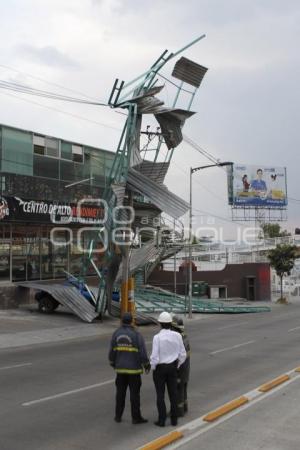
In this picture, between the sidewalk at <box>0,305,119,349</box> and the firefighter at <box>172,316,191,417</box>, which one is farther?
the sidewalk at <box>0,305,119,349</box>

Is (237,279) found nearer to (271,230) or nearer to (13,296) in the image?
(13,296)

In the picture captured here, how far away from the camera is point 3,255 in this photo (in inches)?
1109

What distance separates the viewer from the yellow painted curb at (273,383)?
396 inches

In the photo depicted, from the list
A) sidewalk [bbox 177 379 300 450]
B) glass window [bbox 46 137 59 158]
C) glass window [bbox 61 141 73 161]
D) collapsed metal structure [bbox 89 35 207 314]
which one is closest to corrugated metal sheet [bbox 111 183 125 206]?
collapsed metal structure [bbox 89 35 207 314]

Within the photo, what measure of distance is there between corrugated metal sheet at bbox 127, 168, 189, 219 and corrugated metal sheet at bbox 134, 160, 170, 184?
89 cm

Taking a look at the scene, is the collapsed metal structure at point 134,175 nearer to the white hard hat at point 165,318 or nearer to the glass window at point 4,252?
the glass window at point 4,252

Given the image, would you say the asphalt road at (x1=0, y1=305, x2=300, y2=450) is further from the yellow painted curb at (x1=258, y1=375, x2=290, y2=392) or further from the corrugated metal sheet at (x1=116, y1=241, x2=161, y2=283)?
the corrugated metal sheet at (x1=116, y1=241, x2=161, y2=283)

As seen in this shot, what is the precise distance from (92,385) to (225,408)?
3224 millimetres

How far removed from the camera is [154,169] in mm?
24984

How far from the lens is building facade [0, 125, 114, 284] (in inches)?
1086

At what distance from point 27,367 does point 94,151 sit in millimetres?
22126

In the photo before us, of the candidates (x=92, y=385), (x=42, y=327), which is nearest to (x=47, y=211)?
(x=42, y=327)

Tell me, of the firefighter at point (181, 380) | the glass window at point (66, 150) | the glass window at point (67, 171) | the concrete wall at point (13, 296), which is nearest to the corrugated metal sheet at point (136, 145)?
the glass window at point (67, 171)

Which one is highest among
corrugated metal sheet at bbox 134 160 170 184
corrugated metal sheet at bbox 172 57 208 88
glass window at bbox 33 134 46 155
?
corrugated metal sheet at bbox 172 57 208 88
